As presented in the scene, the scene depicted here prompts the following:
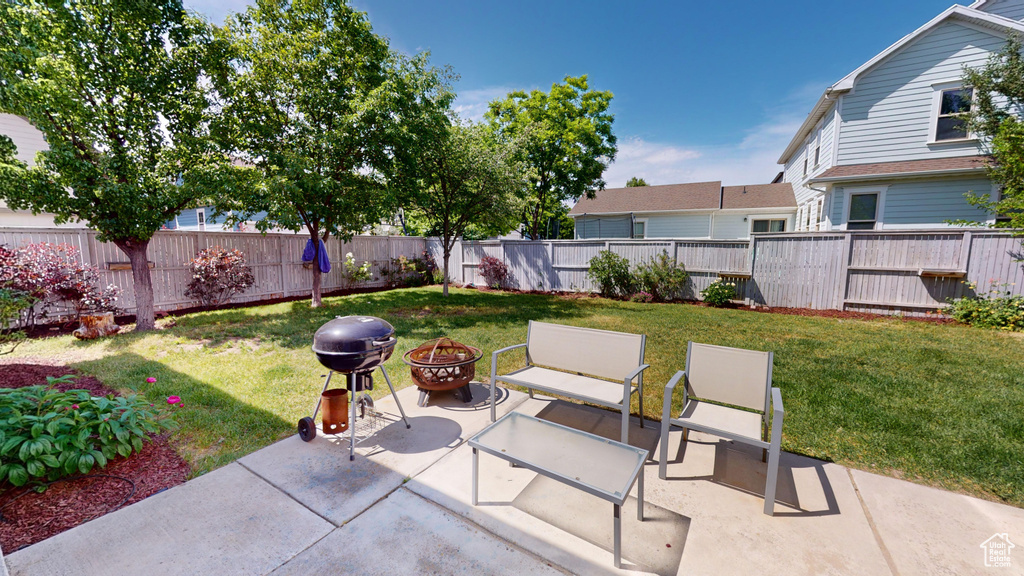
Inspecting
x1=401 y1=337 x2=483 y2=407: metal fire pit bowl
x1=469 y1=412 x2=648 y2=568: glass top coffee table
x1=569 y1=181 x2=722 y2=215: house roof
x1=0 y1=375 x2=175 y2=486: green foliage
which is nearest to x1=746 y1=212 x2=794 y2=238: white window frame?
x1=569 y1=181 x2=722 y2=215: house roof

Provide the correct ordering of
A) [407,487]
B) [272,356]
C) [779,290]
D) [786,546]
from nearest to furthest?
[786,546], [407,487], [272,356], [779,290]

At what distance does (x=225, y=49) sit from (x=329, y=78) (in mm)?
1964

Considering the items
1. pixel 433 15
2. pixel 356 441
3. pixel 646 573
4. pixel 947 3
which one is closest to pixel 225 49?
pixel 433 15

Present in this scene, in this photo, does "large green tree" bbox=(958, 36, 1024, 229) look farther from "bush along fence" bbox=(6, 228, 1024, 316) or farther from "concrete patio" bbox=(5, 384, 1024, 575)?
"concrete patio" bbox=(5, 384, 1024, 575)

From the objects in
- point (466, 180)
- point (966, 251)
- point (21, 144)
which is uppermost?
point (21, 144)

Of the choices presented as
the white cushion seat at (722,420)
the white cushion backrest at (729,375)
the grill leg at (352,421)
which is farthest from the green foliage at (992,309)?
the grill leg at (352,421)

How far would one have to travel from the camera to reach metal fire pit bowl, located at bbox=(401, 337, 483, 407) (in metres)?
4.06

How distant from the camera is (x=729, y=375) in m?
3.21

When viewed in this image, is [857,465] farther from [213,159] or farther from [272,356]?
[213,159]

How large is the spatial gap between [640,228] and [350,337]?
22.2 meters

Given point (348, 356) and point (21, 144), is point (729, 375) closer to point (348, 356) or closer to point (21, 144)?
point (348, 356)

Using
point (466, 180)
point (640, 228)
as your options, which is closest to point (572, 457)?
point (466, 180)

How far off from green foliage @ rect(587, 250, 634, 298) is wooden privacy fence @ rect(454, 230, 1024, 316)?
0.32 m

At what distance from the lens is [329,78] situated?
29.0 feet
